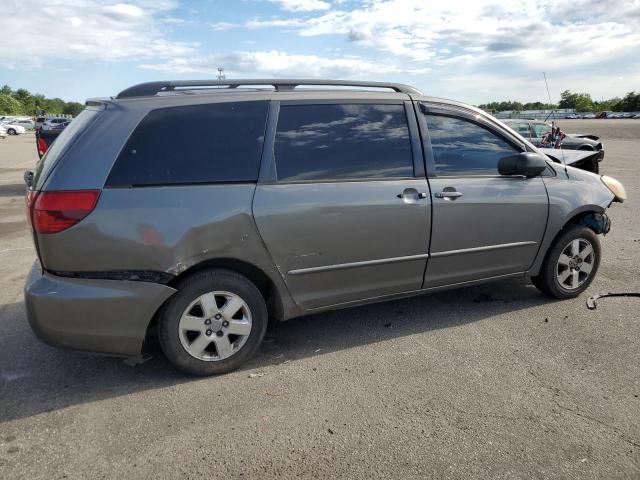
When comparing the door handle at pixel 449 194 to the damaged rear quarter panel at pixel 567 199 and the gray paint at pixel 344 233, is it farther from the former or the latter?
the damaged rear quarter panel at pixel 567 199

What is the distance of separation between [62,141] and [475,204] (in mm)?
2965

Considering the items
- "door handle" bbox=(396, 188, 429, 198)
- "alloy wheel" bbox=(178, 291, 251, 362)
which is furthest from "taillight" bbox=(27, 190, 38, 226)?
"door handle" bbox=(396, 188, 429, 198)

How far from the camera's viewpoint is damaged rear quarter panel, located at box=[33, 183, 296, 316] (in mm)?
2863

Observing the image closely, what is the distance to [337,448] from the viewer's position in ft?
8.46

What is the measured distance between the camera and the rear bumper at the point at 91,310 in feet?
9.54

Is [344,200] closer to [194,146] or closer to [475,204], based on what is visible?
[194,146]

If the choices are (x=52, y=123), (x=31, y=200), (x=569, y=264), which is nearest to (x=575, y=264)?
(x=569, y=264)

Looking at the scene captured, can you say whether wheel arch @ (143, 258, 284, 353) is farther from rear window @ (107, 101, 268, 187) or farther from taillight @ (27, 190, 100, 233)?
taillight @ (27, 190, 100, 233)

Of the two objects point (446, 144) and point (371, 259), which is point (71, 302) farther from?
point (446, 144)

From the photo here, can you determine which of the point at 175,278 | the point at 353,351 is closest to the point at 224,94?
the point at 175,278

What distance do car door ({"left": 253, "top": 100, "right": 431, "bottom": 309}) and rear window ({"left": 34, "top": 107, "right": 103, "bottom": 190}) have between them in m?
1.12

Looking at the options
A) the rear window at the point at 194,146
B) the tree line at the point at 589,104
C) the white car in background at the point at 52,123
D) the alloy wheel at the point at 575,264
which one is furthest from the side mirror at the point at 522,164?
the tree line at the point at 589,104

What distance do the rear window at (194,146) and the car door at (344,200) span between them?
0.13 metres

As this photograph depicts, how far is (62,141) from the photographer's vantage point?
3.19 meters
